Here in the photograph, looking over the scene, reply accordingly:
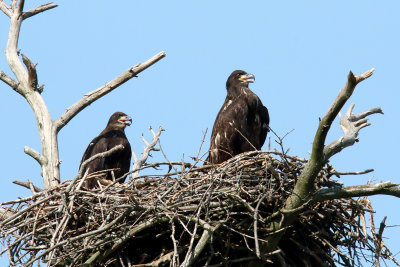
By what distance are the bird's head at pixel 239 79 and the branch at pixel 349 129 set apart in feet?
11.0

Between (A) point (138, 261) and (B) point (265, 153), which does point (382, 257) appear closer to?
(B) point (265, 153)

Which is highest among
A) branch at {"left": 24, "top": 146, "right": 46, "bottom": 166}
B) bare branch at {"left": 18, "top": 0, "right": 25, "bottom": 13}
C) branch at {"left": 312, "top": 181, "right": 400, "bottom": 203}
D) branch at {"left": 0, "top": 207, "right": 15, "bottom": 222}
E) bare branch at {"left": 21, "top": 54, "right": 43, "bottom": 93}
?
bare branch at {"left": 18, "top": 0, "right": 25, "bottom": 13}

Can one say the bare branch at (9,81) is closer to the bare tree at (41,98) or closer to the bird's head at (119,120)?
the bare tree at (41,98)

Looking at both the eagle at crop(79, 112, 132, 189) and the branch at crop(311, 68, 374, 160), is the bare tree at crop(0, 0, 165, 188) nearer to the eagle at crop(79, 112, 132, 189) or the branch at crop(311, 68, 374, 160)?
the eagle at crop(79, 112, 132, 189)

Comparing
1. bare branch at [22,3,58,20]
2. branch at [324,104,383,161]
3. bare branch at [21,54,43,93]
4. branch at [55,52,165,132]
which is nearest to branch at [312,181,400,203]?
branch at [324,104,383,161]

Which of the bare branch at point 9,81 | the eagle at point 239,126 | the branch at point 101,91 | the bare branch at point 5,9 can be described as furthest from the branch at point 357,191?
the bare branch at point 5,9

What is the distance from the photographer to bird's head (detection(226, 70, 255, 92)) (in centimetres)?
1119

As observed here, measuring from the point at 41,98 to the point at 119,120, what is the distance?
237cm

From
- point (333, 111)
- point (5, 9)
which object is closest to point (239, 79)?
point (5, 9)

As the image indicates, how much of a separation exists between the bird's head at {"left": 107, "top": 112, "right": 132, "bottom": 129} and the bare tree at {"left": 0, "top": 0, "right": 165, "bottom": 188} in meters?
2.29

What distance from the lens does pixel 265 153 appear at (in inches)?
329

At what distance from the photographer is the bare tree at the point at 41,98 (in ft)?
31.7

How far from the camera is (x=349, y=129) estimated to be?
764 cm

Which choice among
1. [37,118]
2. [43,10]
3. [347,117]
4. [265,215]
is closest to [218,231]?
[265,215]
